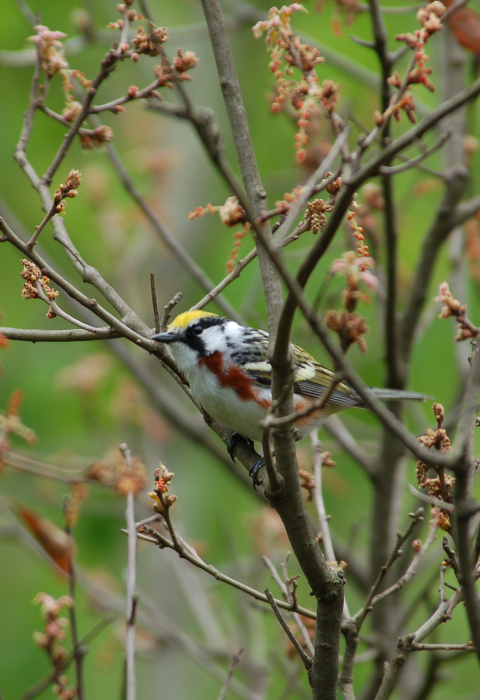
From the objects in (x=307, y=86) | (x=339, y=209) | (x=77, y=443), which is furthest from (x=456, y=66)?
(x=77, y=443)

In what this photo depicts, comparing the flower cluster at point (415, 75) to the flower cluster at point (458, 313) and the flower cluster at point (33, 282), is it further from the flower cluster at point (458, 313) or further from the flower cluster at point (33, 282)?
the flower cluster at point (33, 282)

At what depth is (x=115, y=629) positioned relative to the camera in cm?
573

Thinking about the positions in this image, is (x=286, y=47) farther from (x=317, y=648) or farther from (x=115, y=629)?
(x=115, y=629)

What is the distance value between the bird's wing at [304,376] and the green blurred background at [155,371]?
0.72 m

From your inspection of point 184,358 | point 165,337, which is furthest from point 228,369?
point 165,337

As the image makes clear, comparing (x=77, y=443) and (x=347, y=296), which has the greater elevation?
(x=77, y=443)

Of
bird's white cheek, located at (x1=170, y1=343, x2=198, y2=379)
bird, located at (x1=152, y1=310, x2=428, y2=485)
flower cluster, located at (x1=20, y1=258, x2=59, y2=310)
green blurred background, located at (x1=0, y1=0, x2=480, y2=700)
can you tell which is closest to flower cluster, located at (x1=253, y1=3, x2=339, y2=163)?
flower cluster, located at (x1=20, y1=258, x2=59, y2=310)

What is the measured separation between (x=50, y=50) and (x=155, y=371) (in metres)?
5.59

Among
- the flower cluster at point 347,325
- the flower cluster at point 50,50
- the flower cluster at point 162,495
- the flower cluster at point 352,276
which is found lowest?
the flower cluster at point 162,495

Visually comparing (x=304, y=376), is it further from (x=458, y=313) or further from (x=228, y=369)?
(x=458, y=313)

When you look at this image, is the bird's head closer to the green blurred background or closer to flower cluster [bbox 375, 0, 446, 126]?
the green blurred background

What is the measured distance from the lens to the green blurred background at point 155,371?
6613 mm

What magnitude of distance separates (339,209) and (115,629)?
5.01 meters

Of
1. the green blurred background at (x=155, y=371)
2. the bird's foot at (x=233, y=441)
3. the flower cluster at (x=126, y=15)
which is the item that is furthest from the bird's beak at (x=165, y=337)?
the green blurred background at (x=155, y=371)
